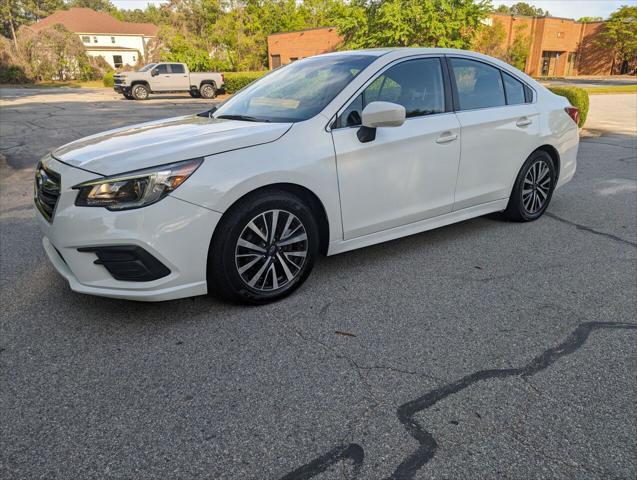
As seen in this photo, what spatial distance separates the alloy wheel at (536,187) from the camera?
16.3 ft

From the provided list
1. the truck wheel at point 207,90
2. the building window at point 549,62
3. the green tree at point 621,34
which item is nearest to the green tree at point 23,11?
the truck wheel at point 207,90

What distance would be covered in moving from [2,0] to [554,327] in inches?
2990

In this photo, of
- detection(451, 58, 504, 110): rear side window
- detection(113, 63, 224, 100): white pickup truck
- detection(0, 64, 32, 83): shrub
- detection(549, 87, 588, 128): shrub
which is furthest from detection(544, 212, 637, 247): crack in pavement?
detection(0, 64, 32, 83): shrub

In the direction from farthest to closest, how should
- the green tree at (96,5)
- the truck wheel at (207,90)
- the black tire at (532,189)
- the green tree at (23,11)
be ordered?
the green tree at (96,5) < the green tree at (23,11) < the truck wheel at (207,90) < the black tire at (532,189)

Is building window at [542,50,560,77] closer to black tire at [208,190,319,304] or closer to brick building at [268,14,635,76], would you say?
brick building at [268,14,635,76]

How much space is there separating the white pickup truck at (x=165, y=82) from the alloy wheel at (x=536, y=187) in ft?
76.7

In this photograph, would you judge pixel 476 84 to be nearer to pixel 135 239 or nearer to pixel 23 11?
pixel 135 239

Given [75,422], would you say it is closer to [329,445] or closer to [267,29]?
[329,445]

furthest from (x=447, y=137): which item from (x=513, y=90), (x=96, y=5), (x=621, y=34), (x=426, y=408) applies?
(x=96, y=5)

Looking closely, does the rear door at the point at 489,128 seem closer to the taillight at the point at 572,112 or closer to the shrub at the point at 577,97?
the taillight at the point at 572,112

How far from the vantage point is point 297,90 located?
3971 millimetres

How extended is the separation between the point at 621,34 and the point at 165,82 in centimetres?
4791

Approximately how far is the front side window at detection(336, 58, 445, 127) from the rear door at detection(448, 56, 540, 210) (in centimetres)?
22

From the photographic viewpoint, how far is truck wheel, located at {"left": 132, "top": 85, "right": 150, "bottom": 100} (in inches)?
1005
